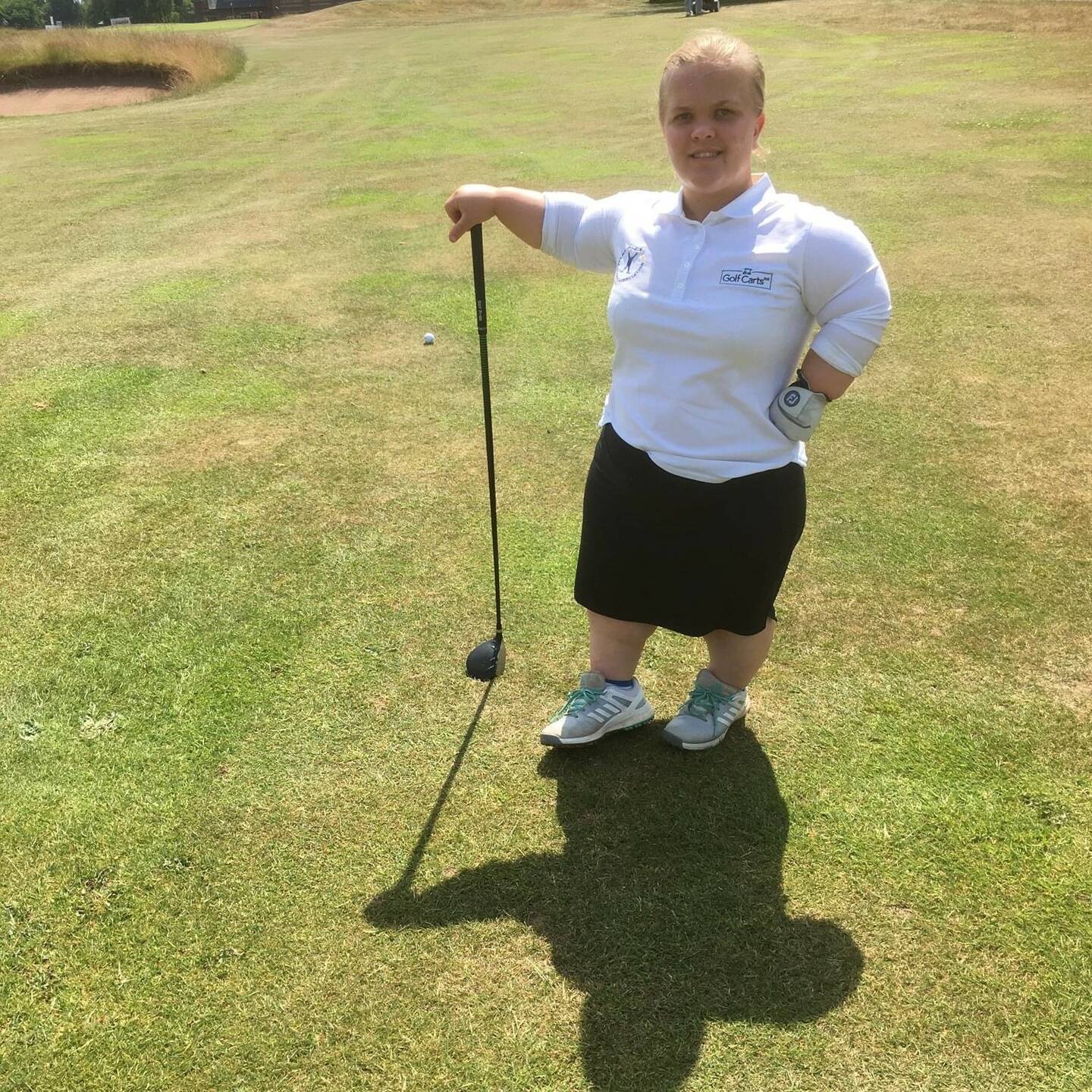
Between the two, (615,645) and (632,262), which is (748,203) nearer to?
(632,262)

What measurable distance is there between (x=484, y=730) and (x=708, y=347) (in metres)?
1.58

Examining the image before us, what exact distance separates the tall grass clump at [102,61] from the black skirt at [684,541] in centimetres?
2699

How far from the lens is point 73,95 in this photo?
25125 mm

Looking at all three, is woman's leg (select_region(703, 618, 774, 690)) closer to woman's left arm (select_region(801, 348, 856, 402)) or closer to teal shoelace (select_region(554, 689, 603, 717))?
teal shoelace (select_region(554, 689, 603, 717))

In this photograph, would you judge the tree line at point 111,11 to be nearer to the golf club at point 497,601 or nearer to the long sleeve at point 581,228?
the golf club at point 497,601

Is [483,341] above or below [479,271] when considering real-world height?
below

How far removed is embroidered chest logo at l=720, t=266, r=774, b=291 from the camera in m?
2.36

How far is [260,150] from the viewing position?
14344 mm

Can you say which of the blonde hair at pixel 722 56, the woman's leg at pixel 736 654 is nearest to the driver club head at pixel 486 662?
the woman's leg at pixel 736 654

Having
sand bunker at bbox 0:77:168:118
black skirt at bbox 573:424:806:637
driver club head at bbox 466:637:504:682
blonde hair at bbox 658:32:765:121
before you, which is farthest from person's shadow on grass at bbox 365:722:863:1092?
sand bunker at bbox 0:77:168:118

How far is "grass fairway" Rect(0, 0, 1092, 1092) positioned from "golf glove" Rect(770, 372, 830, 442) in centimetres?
121

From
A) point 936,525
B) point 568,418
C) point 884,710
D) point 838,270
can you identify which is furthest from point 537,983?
point 568,418

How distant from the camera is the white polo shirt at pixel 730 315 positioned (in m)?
2.36

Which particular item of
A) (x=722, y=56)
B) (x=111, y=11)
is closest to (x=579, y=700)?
(x=722, y=56)
